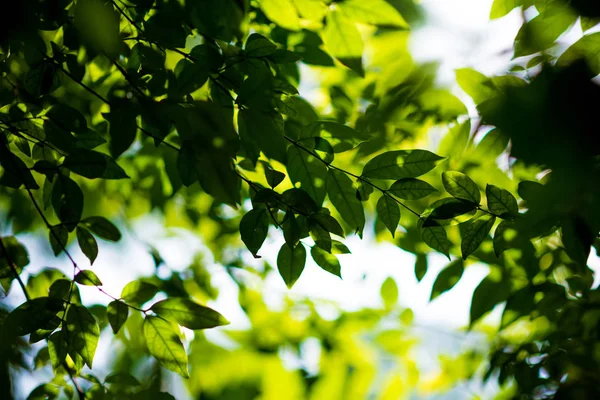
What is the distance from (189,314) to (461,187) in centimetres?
58

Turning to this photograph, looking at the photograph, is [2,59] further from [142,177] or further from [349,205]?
[142,177]

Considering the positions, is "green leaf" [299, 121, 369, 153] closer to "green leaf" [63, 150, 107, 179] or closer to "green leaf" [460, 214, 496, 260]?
"green leaf" [460, 214, 496, 260]

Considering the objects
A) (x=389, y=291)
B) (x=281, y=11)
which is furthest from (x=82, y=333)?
(x=389, y=291)

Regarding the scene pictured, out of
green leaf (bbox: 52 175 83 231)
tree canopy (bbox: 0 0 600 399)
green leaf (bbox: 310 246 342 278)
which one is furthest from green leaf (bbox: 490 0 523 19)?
green leaf (bbox: 52 175 83 231)

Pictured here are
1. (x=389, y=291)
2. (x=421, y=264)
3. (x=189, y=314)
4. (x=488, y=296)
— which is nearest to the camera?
(x=189, y=314)

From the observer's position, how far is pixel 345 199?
84 centimetres

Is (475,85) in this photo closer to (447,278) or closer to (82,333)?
(447,278)

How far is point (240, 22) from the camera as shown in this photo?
0.81m

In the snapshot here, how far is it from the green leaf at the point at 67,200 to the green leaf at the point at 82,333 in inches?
7.4

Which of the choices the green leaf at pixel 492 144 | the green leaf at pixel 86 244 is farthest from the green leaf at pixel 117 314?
the green leaf at pixel 492 144

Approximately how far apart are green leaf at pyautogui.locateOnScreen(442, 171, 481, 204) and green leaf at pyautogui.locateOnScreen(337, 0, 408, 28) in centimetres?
33

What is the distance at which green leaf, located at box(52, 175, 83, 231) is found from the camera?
891 mm

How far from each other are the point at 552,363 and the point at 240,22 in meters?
1.12

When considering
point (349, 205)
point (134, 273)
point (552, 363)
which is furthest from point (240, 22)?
point (134, 273)
